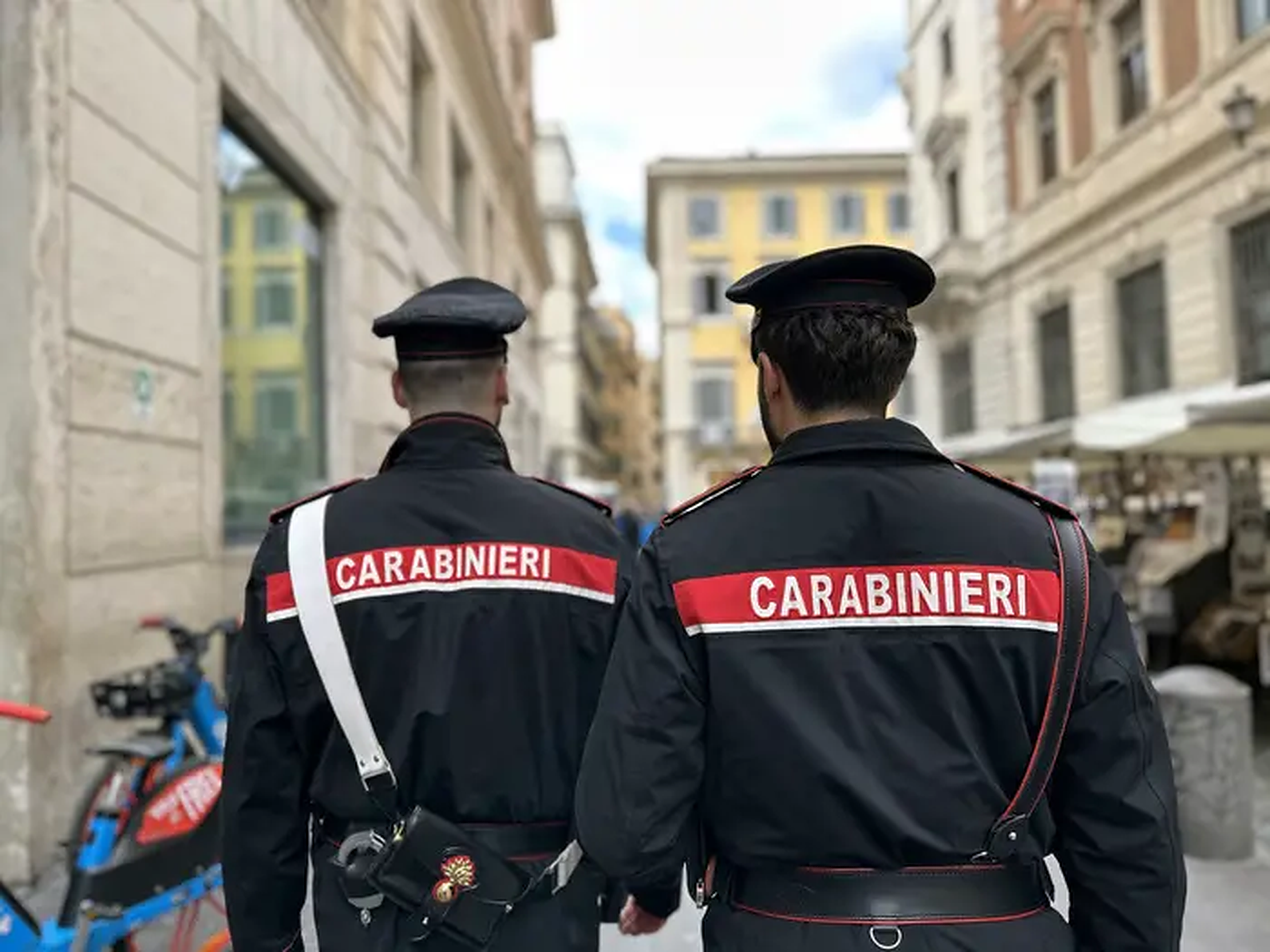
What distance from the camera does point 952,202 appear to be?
25188mm

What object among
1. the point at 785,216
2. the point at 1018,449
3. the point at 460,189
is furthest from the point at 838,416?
the point at 785,216

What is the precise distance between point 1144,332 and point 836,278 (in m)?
17.0

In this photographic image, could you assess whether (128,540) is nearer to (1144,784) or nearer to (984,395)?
(1144,784)

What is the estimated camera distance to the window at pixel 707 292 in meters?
47.3

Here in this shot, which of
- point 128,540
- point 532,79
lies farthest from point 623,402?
point 128,540

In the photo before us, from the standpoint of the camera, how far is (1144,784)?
1.69 metres

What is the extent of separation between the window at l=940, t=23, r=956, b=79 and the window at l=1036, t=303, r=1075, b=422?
300 inches

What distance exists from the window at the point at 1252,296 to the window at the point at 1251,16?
2263 mm

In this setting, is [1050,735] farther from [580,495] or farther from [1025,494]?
[580,495]

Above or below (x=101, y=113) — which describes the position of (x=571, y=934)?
below

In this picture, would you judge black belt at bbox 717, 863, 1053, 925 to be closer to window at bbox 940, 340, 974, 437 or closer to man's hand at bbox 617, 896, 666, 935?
man's hand at bbox 617, 896, 666, 935

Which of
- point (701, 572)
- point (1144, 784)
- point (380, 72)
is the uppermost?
point (380, 72)

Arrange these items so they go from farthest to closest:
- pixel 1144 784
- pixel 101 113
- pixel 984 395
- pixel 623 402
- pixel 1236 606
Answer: pixel 623 402, pixel 984 395, pixel 1236 606, pixel 101 113, pixel 1144 784

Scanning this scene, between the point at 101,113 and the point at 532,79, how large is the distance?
28.0 meters
